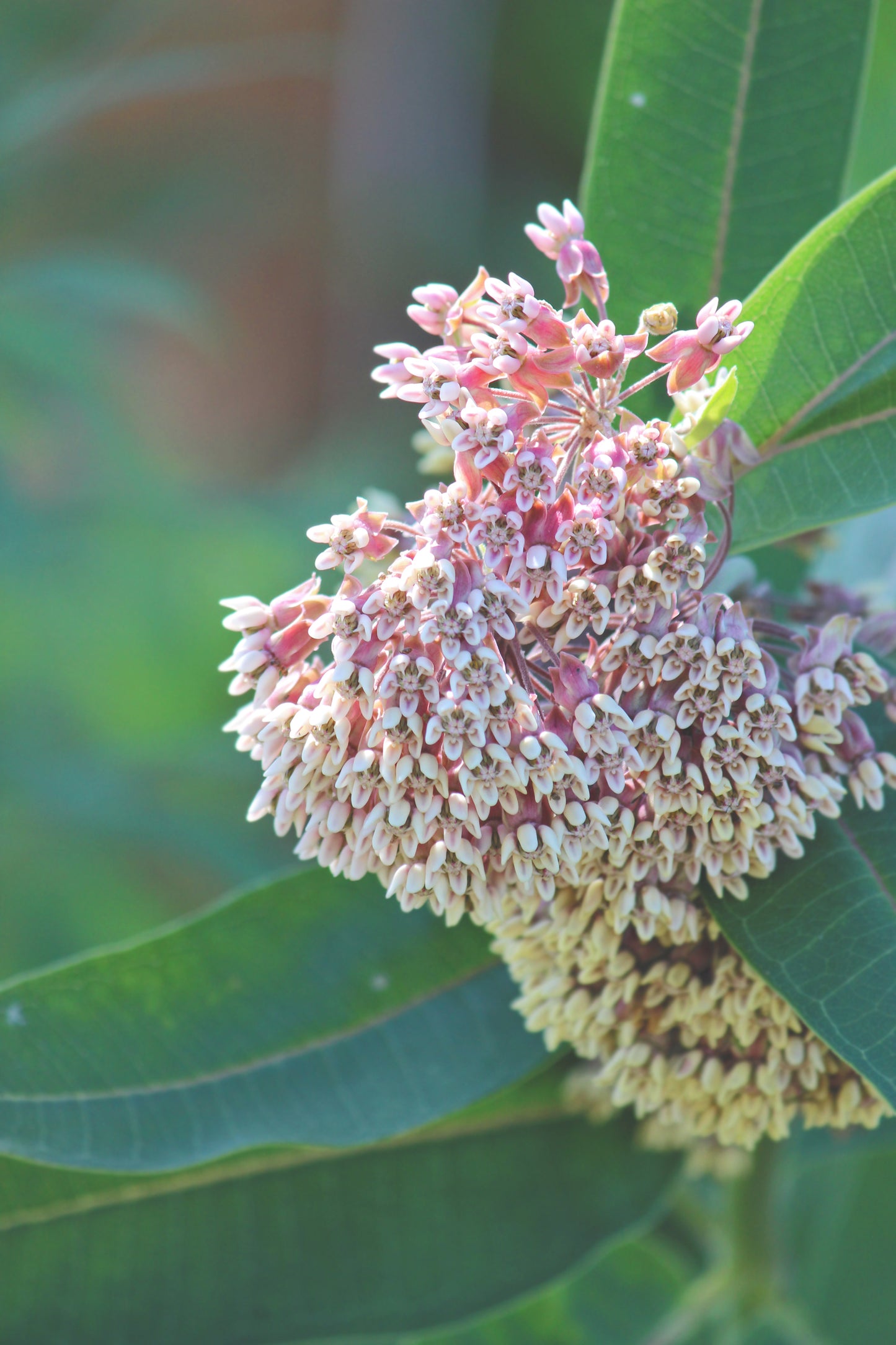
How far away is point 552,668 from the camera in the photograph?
0.88 meters

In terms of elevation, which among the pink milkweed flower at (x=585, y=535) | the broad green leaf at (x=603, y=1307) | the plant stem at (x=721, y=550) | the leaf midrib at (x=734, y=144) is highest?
the leaf midrib at (x=734, y=144)

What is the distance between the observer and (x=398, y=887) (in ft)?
3.00

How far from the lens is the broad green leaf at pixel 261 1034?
3.71 ft

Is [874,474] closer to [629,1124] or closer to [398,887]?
[398,887]

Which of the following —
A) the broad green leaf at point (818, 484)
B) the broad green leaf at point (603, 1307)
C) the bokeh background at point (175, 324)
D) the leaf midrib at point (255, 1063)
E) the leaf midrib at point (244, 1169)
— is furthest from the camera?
the bokeh background at point (175, 324)

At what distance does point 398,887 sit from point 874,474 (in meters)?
0.47

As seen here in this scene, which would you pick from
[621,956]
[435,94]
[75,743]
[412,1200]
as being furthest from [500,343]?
[435,94]

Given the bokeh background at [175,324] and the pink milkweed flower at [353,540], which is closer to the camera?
the pink milkweed flower at [353,540]

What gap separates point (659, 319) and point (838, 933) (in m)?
0.47

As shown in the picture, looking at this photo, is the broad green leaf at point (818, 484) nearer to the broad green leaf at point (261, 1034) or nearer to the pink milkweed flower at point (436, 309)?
the pink milkweed flower at point (436, 309)

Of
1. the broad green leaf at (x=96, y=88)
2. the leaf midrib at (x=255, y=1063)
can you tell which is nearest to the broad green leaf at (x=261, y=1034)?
the leaf midrib at (x=255, y=1063)

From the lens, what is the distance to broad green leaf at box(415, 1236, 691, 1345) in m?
1.73

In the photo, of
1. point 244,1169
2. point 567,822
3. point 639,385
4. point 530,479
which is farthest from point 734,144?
point 244,1169

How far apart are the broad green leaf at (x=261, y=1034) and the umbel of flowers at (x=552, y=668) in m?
0.31
